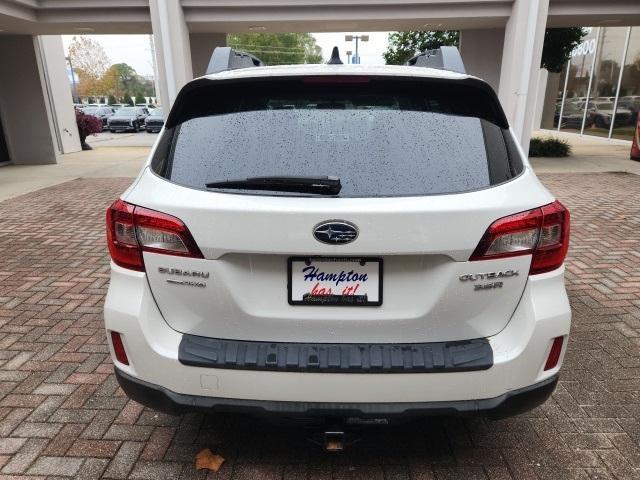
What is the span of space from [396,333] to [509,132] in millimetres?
1028

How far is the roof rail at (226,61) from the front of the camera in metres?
2.62

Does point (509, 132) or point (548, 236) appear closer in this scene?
point (548, 236)

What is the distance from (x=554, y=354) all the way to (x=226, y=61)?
2.20 m

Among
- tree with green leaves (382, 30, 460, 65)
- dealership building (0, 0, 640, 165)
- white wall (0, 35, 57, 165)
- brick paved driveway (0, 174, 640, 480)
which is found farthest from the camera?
tree with green leaves (382, 30, 460, 65)

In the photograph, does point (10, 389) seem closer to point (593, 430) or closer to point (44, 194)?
point (593, 430)

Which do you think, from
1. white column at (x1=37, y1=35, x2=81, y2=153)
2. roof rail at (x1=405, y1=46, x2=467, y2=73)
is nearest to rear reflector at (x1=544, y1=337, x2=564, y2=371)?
roof rail at (x1=405, y1=46, x2=467, y2=73)

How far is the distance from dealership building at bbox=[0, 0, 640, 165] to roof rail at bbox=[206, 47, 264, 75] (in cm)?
880

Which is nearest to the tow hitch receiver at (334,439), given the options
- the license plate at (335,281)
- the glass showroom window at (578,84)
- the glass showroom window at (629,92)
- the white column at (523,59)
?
the license plate at (335,281)

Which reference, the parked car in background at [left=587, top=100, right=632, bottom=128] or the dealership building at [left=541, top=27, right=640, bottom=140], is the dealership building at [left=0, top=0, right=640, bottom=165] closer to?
the dealership building at [left=541, top=27, right=640, bottom=140]

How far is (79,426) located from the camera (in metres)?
2.59

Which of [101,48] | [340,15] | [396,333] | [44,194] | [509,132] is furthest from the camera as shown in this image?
[101,48]

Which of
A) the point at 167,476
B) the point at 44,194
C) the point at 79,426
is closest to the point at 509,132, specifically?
the point at 167,476

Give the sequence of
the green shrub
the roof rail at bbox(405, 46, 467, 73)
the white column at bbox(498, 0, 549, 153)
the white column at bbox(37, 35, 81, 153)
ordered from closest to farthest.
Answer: the roof rail at bbox(405, 46, 467, 73), the white column at bbox(498, 0, 549, 153), the green shrub, the white column at bbox(37, 35, 81, 153)

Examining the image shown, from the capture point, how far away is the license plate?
1813 mm
